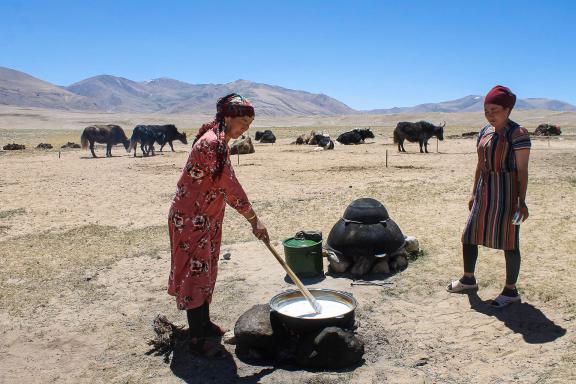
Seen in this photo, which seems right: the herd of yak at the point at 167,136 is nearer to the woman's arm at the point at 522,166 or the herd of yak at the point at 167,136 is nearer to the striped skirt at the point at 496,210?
the striped skirt at the point at 496,210

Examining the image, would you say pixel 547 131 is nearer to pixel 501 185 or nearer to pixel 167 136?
pixel 167 136

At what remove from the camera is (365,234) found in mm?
5664

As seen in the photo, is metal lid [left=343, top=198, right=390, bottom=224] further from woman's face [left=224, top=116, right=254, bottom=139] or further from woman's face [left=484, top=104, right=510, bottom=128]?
woman's face [left=224, top=116, right=254, bottom=139]

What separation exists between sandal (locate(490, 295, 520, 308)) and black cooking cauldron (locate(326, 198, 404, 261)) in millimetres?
1308

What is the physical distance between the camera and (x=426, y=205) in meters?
9.39

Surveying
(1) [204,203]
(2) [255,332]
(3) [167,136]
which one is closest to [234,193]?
(1) [204,203]

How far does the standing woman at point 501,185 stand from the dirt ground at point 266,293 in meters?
0.57

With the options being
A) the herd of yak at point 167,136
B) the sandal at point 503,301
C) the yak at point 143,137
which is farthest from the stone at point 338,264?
the yak at point 143,137

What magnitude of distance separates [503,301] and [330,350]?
186 centimetres

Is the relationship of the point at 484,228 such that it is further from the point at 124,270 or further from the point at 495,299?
the point at 124,270

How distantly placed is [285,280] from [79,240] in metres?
3.62

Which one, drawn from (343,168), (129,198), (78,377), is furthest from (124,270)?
(343,168)

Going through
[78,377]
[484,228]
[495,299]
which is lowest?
[78,377]

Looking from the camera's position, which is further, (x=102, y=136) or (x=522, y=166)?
(x=102, y=136)
